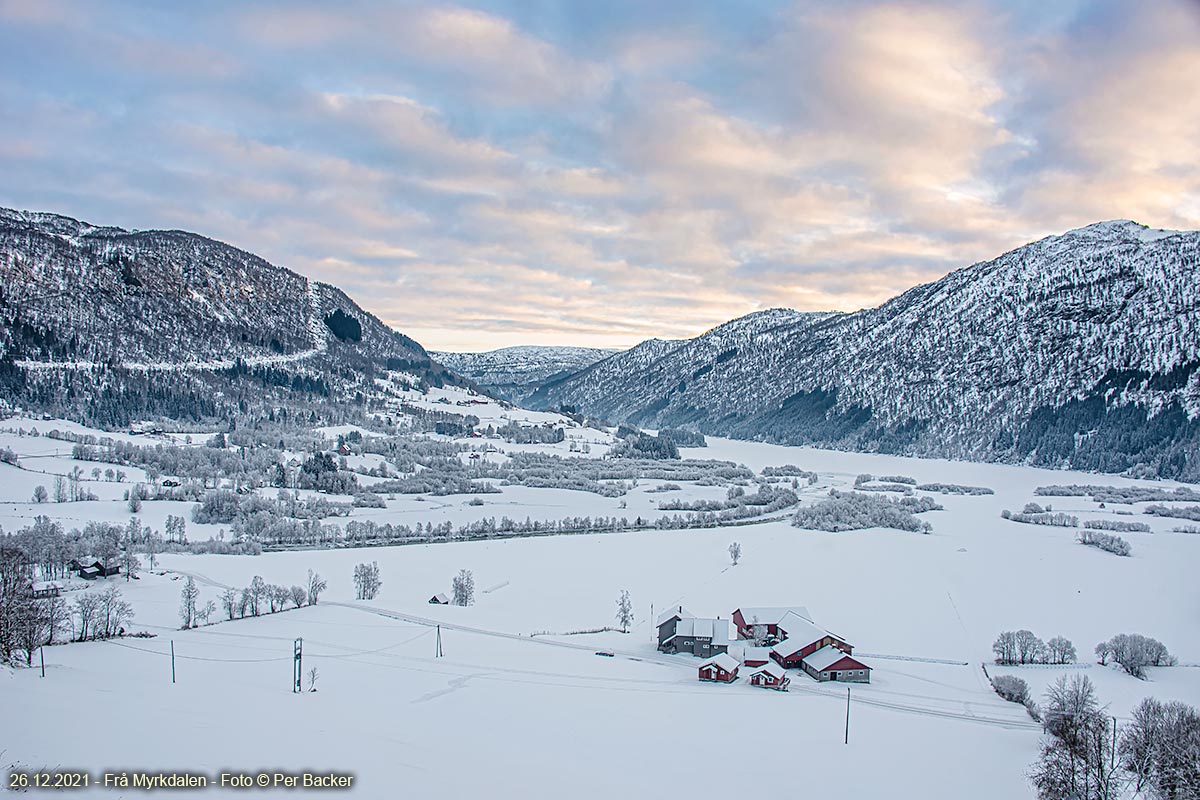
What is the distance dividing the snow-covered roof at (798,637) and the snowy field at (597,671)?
235 cm

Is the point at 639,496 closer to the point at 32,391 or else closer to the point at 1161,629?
the point at 1161,629

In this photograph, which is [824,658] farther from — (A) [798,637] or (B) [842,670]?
(A) [798,637]

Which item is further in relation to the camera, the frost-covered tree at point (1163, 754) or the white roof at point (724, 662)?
the white roof at point (724, 662)

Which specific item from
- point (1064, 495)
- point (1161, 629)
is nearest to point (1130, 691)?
point (1161, 629)

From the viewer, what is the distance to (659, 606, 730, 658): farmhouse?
117 feet

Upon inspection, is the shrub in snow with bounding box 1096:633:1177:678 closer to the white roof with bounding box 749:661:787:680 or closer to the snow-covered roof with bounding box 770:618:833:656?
the snow-covered roof with bounding box 770:618:833:656

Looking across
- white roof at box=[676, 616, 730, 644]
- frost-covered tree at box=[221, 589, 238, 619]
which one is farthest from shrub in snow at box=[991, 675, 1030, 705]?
frost-covered tree at box=[221, 589, 238, 619]

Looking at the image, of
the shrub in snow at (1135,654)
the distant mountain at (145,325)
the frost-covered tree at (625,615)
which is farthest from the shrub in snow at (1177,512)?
the distant mountain at (145,325)

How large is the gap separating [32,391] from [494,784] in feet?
418

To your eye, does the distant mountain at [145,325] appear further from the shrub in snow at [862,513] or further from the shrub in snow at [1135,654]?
the shrub in snow at [1135,654]

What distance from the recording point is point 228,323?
166m

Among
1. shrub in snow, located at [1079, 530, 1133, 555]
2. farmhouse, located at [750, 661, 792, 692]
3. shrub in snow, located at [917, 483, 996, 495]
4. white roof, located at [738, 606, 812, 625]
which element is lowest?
farmhouse, located at [750, 661, 792, 692]

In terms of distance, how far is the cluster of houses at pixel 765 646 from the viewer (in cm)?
3222

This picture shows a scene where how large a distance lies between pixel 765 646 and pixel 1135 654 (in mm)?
16267
